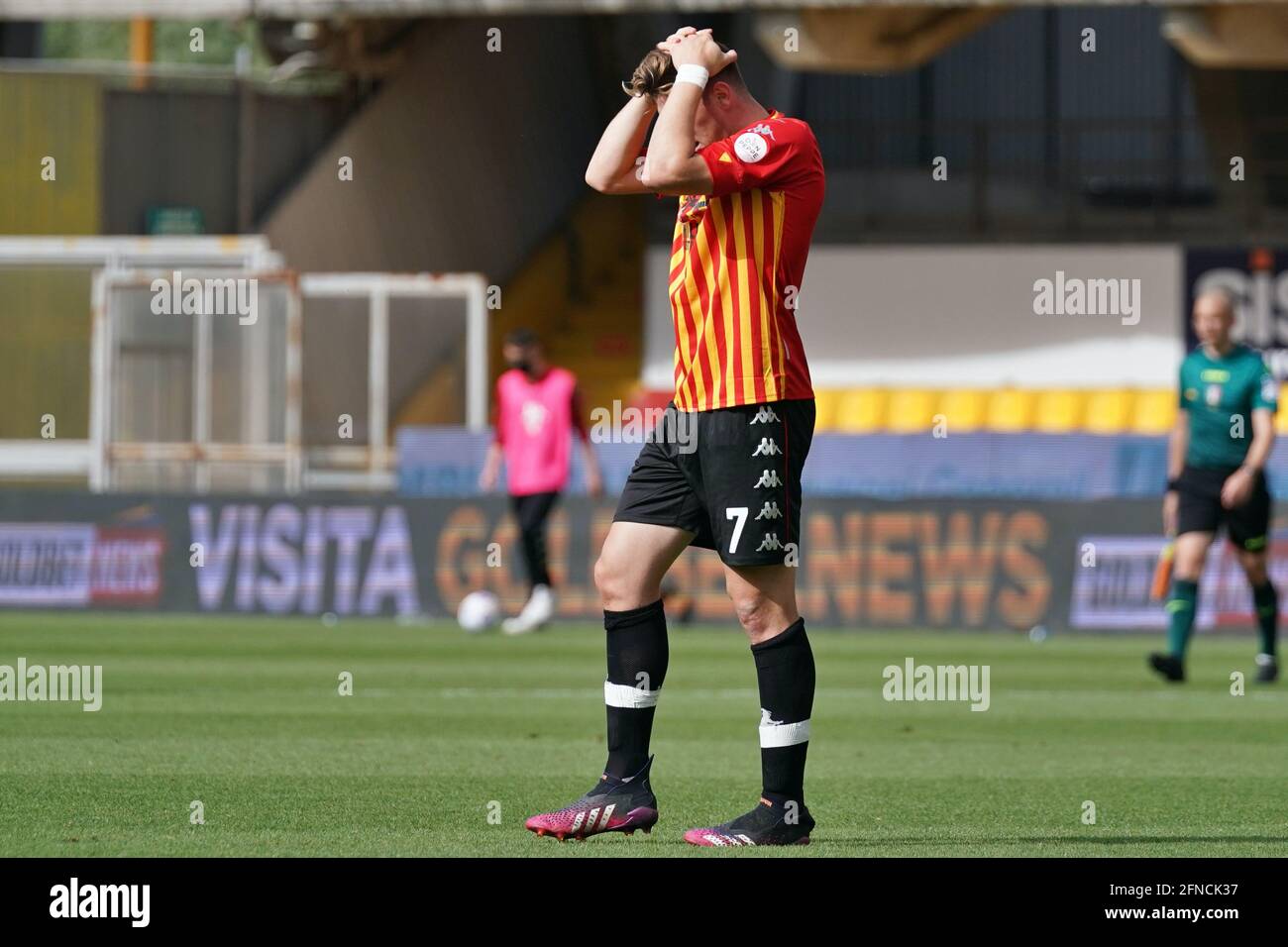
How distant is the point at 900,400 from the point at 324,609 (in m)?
11.1

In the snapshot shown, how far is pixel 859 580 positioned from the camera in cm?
1962

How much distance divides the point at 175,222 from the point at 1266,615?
19.7 m


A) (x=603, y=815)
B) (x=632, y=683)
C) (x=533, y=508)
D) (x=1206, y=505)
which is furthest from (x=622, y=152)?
(x=533, y=508)

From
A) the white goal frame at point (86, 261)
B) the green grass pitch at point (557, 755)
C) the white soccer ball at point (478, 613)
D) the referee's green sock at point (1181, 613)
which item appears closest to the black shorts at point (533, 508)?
the white soccer ball at point (478, 613)

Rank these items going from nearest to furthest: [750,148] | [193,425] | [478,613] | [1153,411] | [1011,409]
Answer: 1. [750,148]
2. [478,613]
3. [193,425]
4. [1153,411]
5. [1011,409]

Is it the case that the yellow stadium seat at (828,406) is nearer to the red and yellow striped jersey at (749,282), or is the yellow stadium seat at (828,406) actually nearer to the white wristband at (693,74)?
the red and yellow striped jersey at (749,282)

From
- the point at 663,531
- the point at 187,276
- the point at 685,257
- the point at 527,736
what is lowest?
the point at 527,736

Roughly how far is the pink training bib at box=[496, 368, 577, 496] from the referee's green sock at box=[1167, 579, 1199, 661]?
6.22 metres

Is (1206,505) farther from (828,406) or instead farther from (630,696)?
(828,406)

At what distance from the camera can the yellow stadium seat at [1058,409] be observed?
28547 millimetres

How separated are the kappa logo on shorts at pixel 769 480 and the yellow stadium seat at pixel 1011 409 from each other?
22.0 meters

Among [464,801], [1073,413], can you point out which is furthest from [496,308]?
[464,801]

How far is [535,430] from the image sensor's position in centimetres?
1864
